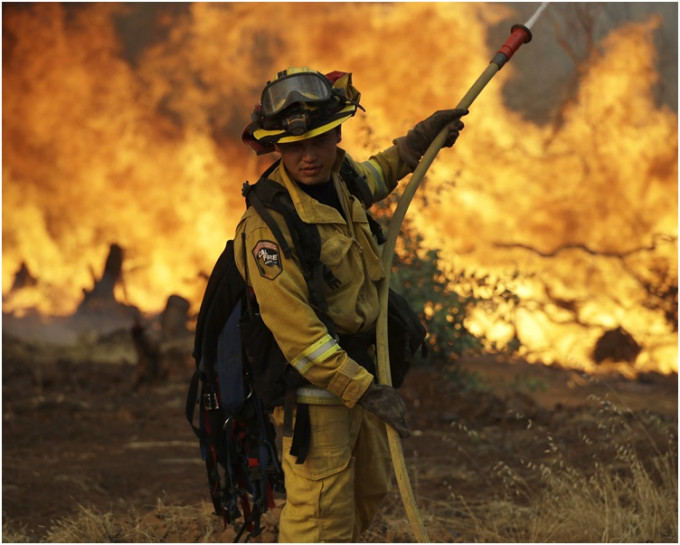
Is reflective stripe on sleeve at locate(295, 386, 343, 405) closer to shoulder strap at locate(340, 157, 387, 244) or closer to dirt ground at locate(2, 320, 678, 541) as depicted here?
shoulder strap at locate(340, 157, 387, 244)

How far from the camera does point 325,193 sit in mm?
3895

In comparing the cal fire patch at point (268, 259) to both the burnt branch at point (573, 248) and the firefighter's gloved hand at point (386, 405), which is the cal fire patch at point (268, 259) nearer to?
the firefighter's gloved hand at point (386, 405)

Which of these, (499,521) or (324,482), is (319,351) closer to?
(324,482)

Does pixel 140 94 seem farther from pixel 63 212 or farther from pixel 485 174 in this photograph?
pixel 485 174

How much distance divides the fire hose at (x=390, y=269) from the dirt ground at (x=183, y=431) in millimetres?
1620

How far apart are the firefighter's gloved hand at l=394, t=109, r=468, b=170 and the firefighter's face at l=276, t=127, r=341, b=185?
647mm

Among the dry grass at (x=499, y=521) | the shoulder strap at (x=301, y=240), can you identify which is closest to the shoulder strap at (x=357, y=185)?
the shoulder strap at (x=301, y=240)

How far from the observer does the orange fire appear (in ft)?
30.9

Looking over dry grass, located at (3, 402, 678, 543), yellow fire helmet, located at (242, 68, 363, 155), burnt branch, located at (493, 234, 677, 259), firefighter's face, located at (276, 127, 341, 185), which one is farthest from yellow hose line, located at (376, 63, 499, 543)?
burnt branch, located at (493, 234, 677, 259)

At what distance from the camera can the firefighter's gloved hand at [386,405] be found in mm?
3619

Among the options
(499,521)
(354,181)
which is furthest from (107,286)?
(354,181)

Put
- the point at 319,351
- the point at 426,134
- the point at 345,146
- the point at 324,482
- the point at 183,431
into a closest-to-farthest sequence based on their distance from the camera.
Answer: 1. the point at 319,351
2. the point at 324,482
3. the point at 426,134
4. the point at 183,431
5. the point at 345,146

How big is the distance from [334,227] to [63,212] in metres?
7.90

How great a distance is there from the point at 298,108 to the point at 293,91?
0.22 feet
